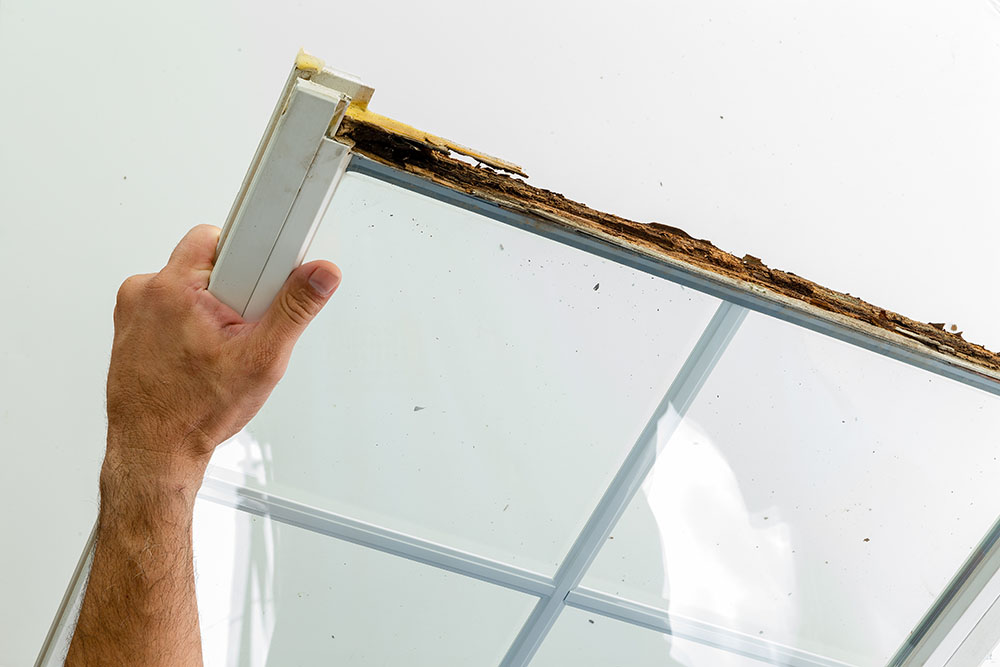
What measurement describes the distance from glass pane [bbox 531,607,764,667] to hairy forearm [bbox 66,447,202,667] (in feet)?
1.97

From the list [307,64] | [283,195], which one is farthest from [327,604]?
[307,64]

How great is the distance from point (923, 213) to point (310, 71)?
40.8 inches

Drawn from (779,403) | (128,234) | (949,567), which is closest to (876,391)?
(779,403)

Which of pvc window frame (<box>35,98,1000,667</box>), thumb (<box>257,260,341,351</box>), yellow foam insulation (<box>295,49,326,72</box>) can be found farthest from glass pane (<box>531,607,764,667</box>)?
yellow foam insulation (<box>295,49,326,72</box>)

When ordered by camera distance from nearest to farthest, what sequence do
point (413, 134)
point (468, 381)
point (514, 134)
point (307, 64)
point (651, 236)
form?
point (307, 64) → point (413, 134) → point (651, 236) → point (468, 381) → point (514, 134)

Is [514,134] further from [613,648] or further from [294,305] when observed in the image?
[613,648]

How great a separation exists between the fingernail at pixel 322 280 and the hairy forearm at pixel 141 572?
0.70 ft

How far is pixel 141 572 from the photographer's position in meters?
Answer: 0.65

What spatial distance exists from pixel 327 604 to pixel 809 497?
725 millimetres

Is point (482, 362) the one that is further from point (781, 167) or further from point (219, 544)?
point (781, 167)

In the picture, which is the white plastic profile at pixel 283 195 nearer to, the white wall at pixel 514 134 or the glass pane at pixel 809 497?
the white wall at pixel 514 134

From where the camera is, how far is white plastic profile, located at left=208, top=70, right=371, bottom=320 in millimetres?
591

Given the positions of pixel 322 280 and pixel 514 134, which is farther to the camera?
pixel 514 134

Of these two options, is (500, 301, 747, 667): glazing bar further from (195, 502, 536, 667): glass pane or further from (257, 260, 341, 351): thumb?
(257, 260, 341, 351): thumb
